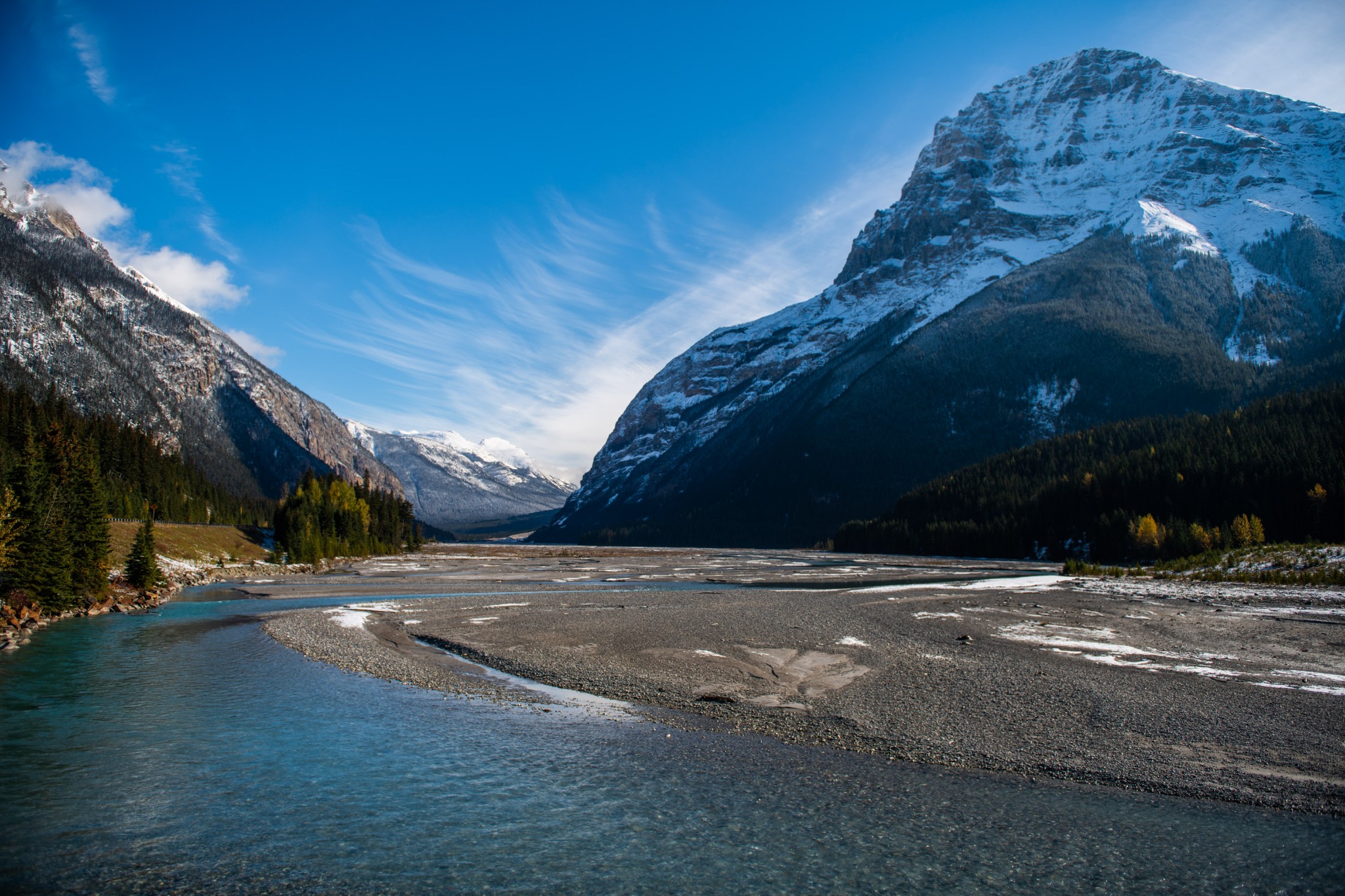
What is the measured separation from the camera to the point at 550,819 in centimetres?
1123

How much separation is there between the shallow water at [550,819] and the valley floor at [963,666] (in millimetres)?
2077

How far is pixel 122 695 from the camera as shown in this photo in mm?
19484

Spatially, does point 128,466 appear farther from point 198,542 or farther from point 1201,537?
point 1201,537

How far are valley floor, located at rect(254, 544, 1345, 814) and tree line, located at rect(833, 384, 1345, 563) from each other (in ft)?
154

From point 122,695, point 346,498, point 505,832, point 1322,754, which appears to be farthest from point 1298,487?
point 346,498

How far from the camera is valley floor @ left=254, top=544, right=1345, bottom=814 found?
1438 centimetres

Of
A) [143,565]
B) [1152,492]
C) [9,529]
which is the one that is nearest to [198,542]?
[143,565]

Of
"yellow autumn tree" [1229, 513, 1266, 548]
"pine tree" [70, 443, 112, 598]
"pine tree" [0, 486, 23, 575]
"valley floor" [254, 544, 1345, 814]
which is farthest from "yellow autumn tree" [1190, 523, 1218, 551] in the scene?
"pine tree" [0, 486, 23, 575]

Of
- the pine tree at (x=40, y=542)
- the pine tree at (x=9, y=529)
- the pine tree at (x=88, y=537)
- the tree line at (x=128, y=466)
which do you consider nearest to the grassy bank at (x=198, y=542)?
the tree line at (x=128, y=466)

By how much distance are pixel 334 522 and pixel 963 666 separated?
10508 centimetres

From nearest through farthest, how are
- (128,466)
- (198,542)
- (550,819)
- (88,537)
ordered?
(550,819) → (88,537) → (198,542) → (128,466)

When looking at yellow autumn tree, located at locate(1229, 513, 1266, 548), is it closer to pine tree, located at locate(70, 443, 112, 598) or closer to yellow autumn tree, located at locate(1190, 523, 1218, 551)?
yellow autumn tree, located at locate(1190, 523, 1218, 551)

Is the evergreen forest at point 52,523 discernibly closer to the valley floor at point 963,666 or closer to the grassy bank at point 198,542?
the grassy bank at point 198,542

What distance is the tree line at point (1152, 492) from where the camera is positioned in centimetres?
8238
